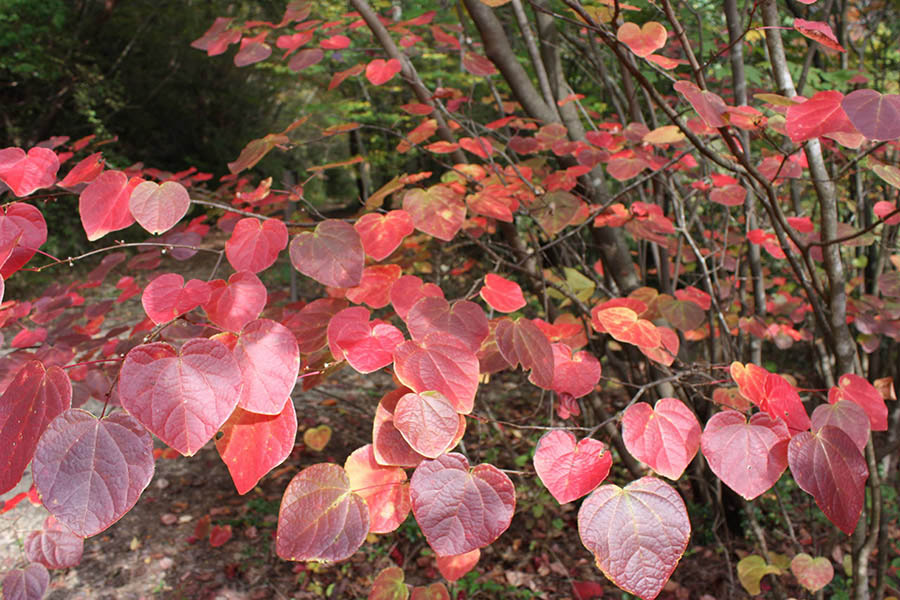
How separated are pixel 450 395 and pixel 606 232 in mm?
1304

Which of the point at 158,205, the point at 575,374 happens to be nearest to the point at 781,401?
the point at 575,374

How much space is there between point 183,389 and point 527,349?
0.48 m

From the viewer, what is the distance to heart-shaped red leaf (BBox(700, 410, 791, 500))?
0.66m

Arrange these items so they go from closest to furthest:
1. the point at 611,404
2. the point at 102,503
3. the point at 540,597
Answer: the point at 102,503, the point at 540,597, the point at 611,404

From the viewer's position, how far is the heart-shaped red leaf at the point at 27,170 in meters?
0.76

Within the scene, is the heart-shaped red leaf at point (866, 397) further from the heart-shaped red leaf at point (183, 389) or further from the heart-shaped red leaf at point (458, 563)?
the heart-shaped red leaf at point (183, 389)

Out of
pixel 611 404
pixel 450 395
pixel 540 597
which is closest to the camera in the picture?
pixel 450 395

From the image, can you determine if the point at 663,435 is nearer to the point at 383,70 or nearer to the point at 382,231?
the point at 382,231

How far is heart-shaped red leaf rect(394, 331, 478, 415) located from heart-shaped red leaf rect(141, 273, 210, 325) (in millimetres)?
265

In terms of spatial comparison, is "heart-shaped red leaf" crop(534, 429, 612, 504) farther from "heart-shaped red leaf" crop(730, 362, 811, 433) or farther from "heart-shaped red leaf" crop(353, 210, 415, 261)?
"heart-shaped red leaf" crop(353, 210, 415, 261)

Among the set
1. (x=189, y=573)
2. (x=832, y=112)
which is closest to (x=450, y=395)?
(x=832, y=112)

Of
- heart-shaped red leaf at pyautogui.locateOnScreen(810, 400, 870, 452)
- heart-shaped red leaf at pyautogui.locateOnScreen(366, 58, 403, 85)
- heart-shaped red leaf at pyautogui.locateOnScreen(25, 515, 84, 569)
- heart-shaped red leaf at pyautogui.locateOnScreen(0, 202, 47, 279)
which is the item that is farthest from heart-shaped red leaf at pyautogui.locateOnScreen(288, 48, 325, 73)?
heart-shaped red leaf at pyautogui.locateOnScreen(810, 400, 870, 452)

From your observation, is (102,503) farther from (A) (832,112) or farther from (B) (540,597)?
(B) (540,597)

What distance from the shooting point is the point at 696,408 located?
2057 millimetres
